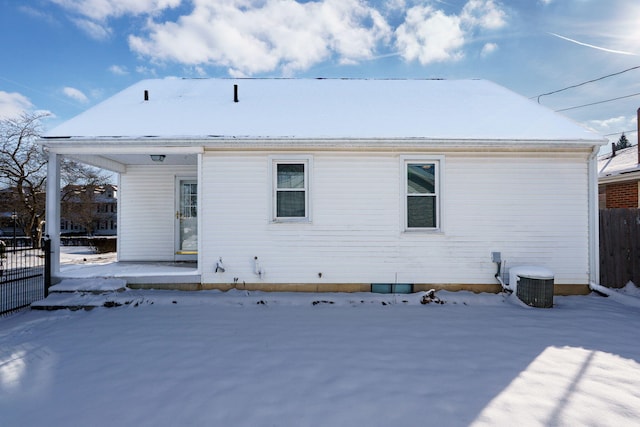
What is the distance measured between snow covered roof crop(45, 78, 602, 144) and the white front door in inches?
84.4

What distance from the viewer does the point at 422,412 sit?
286 centimetres

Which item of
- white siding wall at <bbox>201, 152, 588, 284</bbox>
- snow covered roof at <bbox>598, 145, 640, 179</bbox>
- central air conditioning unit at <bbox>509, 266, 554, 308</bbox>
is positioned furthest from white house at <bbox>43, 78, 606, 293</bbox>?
snow covered roof at <bbox>598, 145, 640, 179</bbox>

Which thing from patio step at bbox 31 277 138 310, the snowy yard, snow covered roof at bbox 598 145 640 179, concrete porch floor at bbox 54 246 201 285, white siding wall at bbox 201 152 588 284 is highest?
snow covered roof at bbox 598 145 640 179

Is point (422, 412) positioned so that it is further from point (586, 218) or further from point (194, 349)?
point (586, 218)

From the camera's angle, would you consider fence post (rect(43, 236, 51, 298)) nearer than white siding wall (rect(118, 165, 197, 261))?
Yes

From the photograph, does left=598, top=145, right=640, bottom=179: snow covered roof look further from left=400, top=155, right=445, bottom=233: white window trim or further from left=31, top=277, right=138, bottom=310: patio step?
→ left=31, top=277, right=138, bottom=310: patio step

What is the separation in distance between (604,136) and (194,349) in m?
8.41

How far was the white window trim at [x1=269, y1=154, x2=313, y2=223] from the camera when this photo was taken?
660cm

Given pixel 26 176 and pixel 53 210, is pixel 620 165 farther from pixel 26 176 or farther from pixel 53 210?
pixel 26 176

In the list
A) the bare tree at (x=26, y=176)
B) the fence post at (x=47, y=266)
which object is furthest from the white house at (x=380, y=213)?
the bare tree at (x=26, y=176)

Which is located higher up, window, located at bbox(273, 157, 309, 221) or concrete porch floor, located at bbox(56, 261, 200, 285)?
window, located at bbox(273, 157, 309, 221)

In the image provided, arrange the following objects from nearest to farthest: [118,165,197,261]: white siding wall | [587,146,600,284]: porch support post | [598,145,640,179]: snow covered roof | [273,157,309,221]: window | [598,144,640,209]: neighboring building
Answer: [587,146,600,284]: porch support post < [273,157,309,221]: window < [118,165,197,261]: white siding wall < [598,144,640,209]: neighboring building < [598,145,640,179]: snow covered roof

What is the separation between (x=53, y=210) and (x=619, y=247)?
1235 cm

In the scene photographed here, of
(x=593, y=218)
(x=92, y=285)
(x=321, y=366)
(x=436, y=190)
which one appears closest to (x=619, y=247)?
(x=593, y=218)
